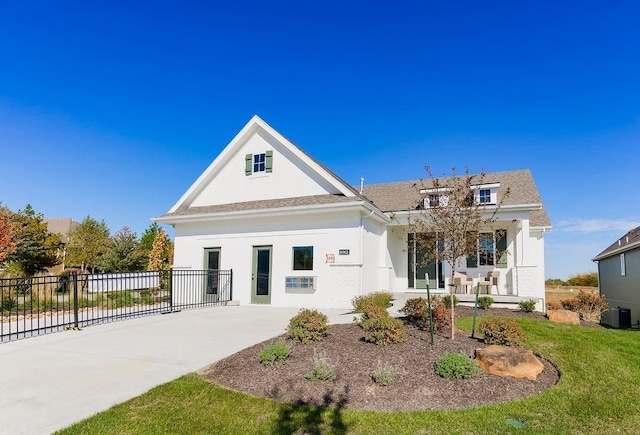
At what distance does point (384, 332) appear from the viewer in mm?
7086

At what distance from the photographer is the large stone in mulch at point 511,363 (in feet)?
18.3

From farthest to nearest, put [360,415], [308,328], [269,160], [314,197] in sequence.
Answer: [269,160], [314,197], [308,328], [360,415]

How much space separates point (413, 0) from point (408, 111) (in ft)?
17.9

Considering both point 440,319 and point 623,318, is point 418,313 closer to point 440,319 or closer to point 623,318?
point 440,319

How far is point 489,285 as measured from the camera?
51.9ft

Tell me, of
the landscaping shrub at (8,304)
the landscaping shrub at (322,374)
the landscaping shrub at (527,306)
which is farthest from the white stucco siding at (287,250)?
the landscaping shrub at (322,374)

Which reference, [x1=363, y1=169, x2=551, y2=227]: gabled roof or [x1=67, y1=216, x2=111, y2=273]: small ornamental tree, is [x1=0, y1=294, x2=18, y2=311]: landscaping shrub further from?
[x1=67, y1=216, x2=111, y2=273]: small ornamental tree

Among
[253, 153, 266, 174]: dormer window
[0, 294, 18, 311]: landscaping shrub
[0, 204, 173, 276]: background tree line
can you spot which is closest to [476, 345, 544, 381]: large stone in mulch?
[0, 294, 18, 311]: landscaping shrub

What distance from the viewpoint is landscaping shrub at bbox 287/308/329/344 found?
734cm

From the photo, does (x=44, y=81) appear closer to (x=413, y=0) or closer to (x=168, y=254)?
(x=413, y=0)

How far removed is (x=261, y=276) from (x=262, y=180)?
13.9 ft

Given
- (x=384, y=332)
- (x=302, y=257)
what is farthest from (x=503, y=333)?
(x=302, y=257)

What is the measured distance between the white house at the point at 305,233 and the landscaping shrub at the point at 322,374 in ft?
27.8

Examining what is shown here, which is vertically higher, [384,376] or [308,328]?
[308,328]
